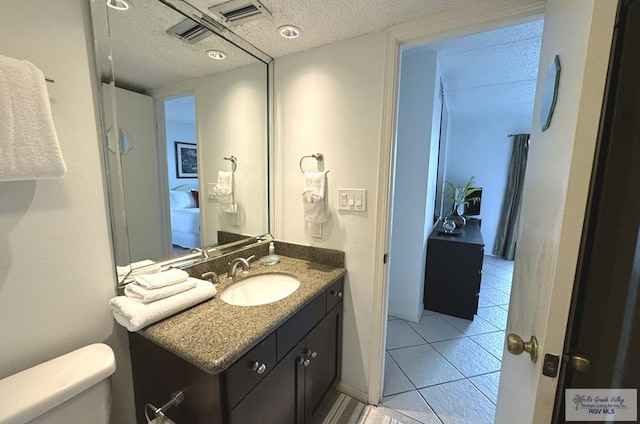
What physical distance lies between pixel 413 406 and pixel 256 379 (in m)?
1.20

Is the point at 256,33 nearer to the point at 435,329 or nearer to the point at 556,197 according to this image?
the point at 556,197

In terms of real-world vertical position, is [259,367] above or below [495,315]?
above

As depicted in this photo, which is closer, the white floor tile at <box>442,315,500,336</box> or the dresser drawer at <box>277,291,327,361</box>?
the dresser drawer at <box>277,291,327,361</box>

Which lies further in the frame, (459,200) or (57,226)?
(459,200)

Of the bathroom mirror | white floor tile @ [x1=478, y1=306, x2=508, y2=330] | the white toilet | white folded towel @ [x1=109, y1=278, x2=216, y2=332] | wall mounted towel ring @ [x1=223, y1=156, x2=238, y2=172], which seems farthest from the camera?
white floor tile @ [x1=478, y1=306, x2=508, y2=330]

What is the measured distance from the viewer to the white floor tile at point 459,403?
1.50 metres

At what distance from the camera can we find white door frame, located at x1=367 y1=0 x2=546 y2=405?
1.09m

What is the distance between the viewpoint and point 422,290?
261 cm

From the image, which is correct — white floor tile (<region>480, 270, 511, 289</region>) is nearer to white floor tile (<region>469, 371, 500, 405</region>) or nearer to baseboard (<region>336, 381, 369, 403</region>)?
white floor tile (<region>469, 371, 500, 405</region>)

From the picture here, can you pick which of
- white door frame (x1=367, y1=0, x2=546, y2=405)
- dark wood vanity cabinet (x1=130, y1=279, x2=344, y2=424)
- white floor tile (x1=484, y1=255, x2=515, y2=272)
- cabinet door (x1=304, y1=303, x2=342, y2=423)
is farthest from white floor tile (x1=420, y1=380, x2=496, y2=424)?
white floor tile (x1=484, y1=255, x2=515, y2=272)

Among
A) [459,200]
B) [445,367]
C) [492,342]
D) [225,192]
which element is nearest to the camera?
[225,192]

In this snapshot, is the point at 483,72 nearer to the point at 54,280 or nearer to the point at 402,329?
the point at 402,329

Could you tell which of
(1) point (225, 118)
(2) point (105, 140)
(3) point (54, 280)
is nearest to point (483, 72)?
(1) point (225, 118)

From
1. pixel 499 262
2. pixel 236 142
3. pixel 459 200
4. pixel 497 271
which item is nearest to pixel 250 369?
pixel 236 142
